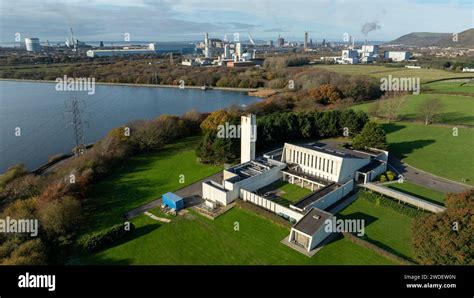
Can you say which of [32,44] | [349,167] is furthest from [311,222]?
[32,44]

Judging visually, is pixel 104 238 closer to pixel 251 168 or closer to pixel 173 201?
pixel 173 201

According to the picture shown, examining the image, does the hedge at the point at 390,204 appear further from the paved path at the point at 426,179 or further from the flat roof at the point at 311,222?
the flat roof at the point at 311,222

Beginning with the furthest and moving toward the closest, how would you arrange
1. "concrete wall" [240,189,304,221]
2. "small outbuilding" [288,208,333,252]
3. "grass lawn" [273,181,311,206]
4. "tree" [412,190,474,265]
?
"grass lawn" [273,181,311,206]
"concrete wall" [240,189,304,221]
"small outbuilding" [288,208,333,252]
"tree" [412,190,474,265]

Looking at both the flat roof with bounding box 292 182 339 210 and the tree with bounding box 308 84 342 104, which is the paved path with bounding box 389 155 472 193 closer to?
the flat roof with bounding box 292 182 339 210

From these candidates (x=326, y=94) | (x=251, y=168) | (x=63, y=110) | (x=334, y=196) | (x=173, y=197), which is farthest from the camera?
(x=326, y=94)

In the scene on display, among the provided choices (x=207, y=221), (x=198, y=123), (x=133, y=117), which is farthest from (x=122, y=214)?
(x=133, y=117)

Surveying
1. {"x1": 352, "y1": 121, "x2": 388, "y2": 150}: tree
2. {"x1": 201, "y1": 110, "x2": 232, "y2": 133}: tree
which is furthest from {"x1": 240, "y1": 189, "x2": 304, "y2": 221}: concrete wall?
{"x1": 201, "y1": 110, "x2": 232, "y2": 133}: tree

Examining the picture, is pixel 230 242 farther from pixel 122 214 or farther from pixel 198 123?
pixel 198 123
